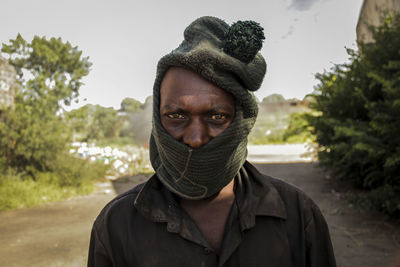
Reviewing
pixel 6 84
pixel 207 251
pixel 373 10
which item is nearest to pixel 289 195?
pixel 207 251

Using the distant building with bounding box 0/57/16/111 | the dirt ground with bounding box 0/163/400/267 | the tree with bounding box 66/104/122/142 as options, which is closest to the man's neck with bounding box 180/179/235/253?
the dirt ground with bounding box 0/163/400/267

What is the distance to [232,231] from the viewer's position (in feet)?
4.23

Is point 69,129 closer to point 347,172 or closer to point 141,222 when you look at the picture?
point 347,172

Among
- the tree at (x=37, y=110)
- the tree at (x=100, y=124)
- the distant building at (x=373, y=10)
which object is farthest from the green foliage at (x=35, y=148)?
the distant building at (x=373, y=10)

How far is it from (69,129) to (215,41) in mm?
8314

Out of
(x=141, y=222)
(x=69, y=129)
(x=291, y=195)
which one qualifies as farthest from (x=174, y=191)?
(x=69, y=129)

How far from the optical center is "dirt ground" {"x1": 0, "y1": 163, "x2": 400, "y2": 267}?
4.04 m

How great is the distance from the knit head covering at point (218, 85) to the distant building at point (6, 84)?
847 cm

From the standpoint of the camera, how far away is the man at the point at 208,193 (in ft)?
4.15

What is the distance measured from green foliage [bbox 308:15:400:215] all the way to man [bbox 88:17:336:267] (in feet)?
12.4

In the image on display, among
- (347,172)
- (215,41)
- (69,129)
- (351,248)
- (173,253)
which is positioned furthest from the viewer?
(69,129)

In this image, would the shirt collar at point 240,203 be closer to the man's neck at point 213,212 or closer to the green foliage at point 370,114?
the man's neck at point 213,212

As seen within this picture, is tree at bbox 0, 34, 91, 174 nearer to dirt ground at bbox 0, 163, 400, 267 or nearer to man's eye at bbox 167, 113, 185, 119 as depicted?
dirt ground at bbox 0, 163, 400, 267

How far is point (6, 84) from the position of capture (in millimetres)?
8484
